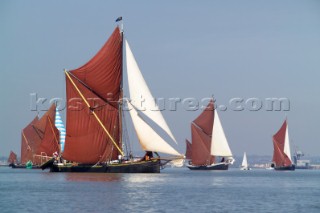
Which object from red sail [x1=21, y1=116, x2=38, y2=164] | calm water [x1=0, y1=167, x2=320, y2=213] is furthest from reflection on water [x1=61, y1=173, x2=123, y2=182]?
red sail [x1=21, y1=116, x2=38, y2=164]

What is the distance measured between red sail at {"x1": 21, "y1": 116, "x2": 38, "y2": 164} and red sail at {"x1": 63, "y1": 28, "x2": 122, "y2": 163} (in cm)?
6996

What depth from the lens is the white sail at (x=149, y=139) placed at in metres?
95.6

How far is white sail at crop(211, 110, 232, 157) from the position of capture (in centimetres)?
15038

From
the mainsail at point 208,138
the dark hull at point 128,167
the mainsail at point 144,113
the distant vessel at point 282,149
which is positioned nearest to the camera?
the mainsail at point 144,113

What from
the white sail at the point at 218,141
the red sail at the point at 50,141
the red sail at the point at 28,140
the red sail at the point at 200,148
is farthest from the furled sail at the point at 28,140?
the white sail at the point at 218,141

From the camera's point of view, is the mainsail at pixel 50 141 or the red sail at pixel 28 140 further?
the red sail at pixel 28 140

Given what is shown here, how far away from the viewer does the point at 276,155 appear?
174250mm

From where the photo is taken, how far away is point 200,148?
155 metres

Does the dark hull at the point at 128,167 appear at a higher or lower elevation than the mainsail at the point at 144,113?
lower

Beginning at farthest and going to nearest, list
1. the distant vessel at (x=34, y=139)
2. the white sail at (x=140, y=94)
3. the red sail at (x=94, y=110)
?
the distant vessel at (x=34, y=139), the red sail at (x=94, y=110), the white sail at (x=140, y=94)

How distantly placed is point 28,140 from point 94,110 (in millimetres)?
75483

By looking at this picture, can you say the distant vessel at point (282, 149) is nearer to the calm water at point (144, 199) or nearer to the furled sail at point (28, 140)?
the furled sail at point (28, 140)

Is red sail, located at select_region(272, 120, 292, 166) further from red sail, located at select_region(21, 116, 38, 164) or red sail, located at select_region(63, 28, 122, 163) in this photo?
red sail, located at select_region(63, 28, 122, 163)

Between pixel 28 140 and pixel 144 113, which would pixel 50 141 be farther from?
pixel 144 113
